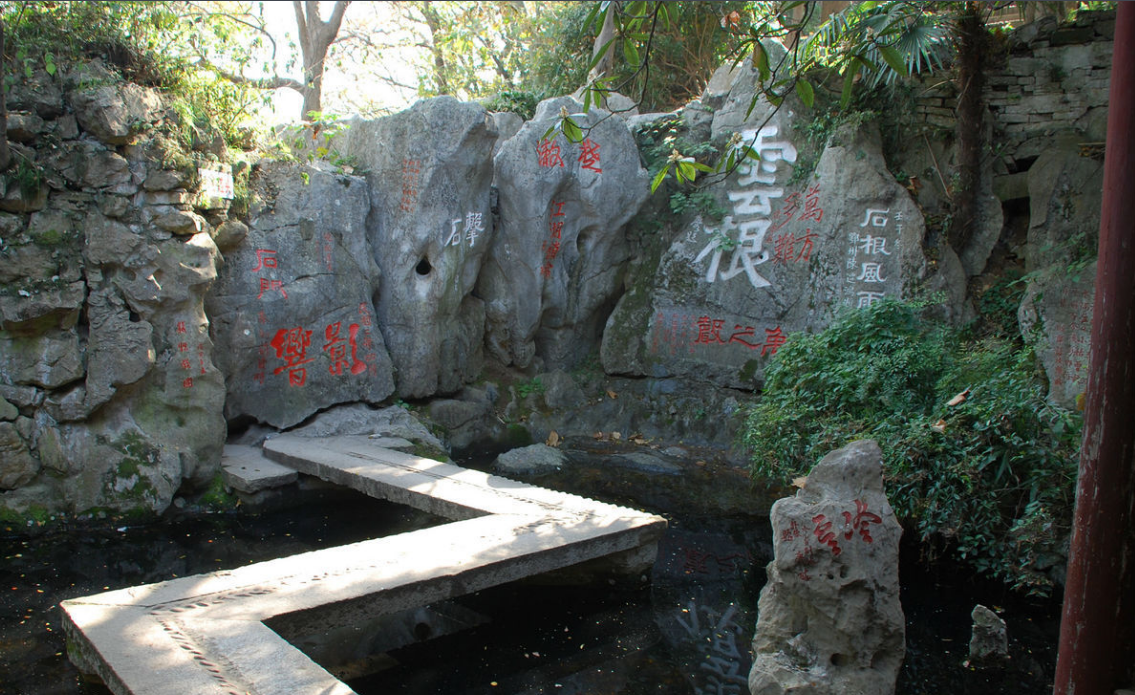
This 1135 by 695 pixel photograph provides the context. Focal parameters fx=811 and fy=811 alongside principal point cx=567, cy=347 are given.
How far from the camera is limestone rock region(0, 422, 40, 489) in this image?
529 centimetres

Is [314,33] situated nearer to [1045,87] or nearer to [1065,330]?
[1045,87]

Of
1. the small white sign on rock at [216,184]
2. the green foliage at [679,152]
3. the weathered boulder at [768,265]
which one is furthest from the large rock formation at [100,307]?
the green foliage at [679,152]

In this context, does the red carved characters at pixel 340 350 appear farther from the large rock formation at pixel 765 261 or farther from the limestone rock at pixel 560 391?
the large rock formation at pixel 765 261

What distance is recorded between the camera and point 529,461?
24.4 ft

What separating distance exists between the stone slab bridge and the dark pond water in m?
0.35

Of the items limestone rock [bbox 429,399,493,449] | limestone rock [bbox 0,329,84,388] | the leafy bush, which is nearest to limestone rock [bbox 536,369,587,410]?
limestone rock [bbox 429,399,493,449]

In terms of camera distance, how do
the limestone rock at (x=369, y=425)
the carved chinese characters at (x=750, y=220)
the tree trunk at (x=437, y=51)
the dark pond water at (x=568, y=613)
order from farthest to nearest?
the tree trunk at (x=437, y=51) < the carved chinese characters at (x=750, y=220) < the limestone rock at (x=369, y=425) < the dark pond water at (x=568, y=613)

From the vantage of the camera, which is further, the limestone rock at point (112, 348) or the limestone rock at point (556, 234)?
the limestone rock at point (556, 234)

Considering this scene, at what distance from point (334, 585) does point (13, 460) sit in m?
2.96

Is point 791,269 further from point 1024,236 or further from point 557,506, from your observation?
point 557,506

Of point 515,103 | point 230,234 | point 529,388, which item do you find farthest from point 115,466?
point 515,103

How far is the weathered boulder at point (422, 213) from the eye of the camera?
25.6 feet

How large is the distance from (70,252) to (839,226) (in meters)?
6.60

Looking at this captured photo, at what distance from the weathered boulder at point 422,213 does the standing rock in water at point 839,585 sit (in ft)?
17.5
